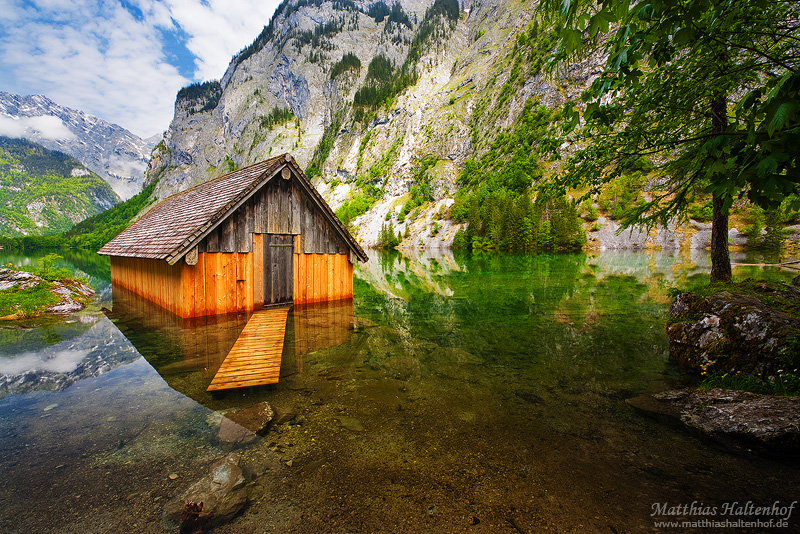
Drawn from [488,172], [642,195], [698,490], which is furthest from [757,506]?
[488,172]

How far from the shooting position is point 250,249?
→ 12289 millimetres

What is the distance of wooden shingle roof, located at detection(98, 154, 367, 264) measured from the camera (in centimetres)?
1084

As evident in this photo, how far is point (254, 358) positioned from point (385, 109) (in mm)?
162301

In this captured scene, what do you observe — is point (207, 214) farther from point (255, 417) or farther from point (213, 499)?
point (213, 499)

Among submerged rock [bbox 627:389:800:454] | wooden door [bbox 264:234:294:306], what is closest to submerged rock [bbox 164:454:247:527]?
submerged rock [bbox 627:389:800:454]

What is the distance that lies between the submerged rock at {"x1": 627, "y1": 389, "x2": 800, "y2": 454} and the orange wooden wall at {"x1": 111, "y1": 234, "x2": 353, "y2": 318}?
11445 millimetres

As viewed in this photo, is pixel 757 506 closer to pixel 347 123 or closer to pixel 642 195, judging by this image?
pixel 642 195

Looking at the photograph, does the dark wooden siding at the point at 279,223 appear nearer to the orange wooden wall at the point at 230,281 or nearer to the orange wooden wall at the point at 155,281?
the orange wooden wall at the point at 230,281

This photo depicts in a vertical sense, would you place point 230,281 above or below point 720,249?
below

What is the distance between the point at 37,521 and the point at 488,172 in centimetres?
11620

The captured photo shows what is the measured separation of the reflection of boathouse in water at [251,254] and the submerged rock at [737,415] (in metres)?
8.36

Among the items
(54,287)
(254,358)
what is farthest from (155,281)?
(254,358)

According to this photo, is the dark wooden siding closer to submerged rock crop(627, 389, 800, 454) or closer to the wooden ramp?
the wooden ramp

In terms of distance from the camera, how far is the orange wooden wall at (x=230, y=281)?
11.3m
